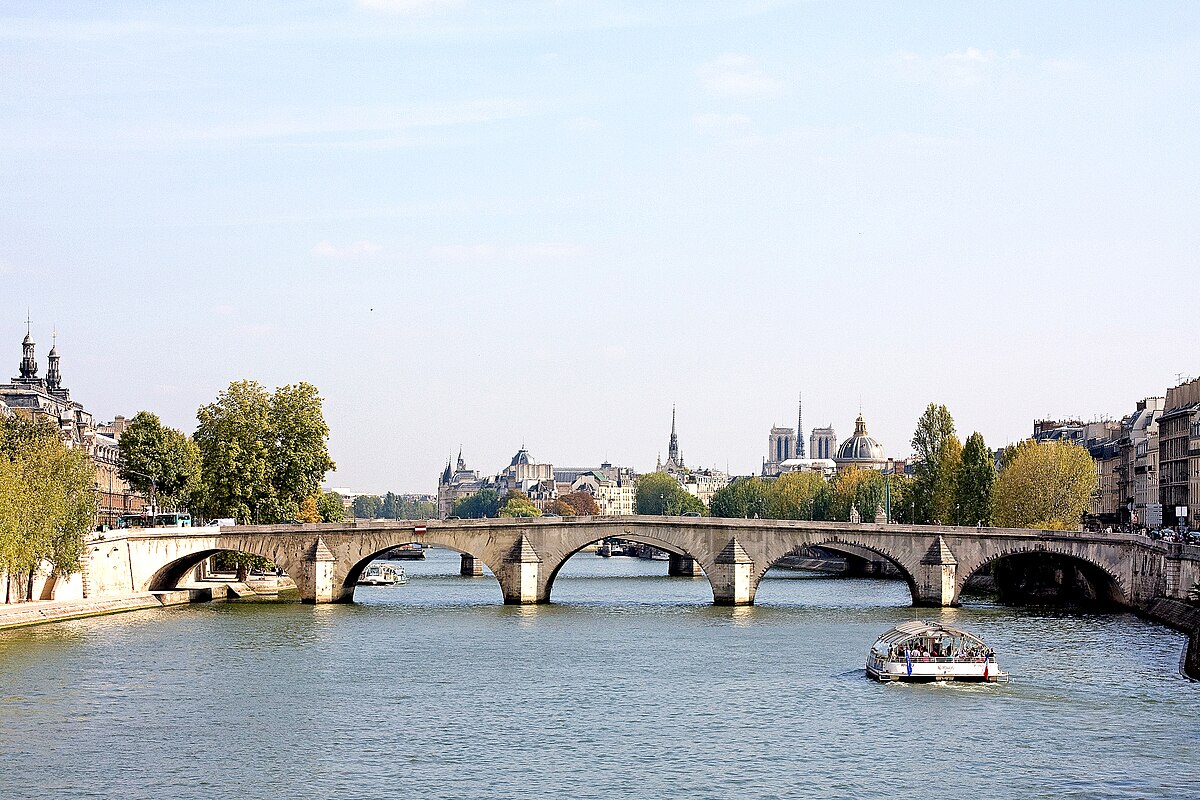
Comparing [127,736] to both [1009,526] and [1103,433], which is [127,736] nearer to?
[1009,526]

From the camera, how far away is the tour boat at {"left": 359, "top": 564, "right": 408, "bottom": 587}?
10931 cm

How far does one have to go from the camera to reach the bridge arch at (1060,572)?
3221 inches

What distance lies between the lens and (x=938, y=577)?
83.1 m

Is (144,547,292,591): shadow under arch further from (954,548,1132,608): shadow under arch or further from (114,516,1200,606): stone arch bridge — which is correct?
(954,548,1132,608): shadow under arch

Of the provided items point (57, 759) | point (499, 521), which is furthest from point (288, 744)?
point (499, 521)

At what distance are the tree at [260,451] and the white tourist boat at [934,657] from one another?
49.0 meters

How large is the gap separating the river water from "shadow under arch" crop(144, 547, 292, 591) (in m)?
8.67

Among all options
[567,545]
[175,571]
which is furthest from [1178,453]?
[175,571]

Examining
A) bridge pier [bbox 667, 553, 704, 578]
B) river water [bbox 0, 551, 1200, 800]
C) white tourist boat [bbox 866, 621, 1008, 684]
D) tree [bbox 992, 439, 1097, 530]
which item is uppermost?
tree [bbox 992, 439, 1097, 530]

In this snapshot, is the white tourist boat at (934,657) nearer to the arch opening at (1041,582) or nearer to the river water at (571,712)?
the river water at (571,712)

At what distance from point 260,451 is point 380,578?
15.9 metres

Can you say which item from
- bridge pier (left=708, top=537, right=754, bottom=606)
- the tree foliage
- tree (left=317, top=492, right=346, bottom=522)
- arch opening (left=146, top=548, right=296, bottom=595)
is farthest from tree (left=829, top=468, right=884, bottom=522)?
bridge pier (left=708, top=537, right=754, bottom=606)

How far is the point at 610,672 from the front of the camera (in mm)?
58375

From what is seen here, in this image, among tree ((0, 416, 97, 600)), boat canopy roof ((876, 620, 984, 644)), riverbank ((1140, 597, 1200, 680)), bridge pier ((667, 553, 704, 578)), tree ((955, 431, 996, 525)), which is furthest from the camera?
bridge pier ((667, 553, 704, 578))
